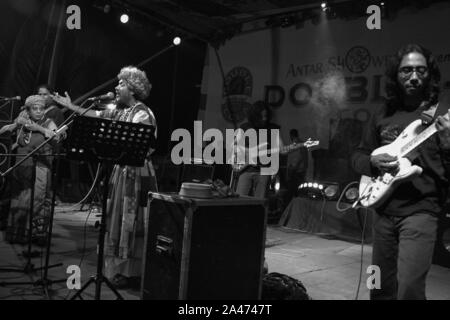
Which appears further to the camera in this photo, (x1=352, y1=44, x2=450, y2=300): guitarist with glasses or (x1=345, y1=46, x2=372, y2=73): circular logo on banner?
(x1=345, y1=46, x2=372, y2=73): circular logo on banner

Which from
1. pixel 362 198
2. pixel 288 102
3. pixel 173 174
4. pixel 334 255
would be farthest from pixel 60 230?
pixel 288 102

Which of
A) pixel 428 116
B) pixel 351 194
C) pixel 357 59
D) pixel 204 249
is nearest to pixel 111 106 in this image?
pixel 204 249

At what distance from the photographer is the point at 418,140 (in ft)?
7.55

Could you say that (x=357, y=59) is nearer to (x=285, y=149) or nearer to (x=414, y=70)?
(x=285, y=149)

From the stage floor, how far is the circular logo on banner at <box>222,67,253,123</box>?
4.57 meters

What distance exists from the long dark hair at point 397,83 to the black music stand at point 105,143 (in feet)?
5.13

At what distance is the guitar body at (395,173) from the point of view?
90.9 inches

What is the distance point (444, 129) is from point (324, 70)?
25.1 feet

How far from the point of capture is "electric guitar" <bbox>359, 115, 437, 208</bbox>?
2.29 meters

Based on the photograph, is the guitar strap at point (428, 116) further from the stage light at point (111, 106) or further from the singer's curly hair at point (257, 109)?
the singer's curly hair at point (257, 109)

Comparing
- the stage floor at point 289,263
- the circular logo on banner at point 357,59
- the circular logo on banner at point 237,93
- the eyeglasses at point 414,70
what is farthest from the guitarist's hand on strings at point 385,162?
the circular logo on banner at point 237,93

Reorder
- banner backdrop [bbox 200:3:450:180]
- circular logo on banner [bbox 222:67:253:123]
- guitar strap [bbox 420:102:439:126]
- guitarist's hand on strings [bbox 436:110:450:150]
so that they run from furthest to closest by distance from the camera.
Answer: circular logo on banner [bbox 222:67:253:123]
banner backdrop [bbox 200:3:450:180]
guitar strap [bbox 420:102:439:126]
guitarist's hand on strings [bbox 436:110:450:150]

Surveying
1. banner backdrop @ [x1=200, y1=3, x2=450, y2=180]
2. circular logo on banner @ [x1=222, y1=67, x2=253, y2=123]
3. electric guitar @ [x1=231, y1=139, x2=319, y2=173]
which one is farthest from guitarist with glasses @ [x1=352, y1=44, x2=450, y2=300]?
circular logo on banner @ [x1=222, y1=67, x2=253, y2=123]

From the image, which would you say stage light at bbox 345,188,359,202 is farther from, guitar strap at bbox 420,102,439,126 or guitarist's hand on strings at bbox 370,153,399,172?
guitar strap at bbox 420,102,439,126
